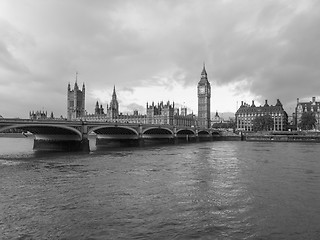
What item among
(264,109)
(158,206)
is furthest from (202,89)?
(158,206)

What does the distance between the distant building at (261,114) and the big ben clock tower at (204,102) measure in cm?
1837

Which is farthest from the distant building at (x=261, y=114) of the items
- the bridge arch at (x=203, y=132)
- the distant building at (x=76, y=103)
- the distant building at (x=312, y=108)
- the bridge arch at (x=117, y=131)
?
the bridge arch at (x=117, y=131)

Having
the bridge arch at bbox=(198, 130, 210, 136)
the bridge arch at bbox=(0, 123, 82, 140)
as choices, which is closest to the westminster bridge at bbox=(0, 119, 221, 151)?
the bridge arch at bbox=(0, 123, 82, 140)

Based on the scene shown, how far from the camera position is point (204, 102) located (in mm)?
174625

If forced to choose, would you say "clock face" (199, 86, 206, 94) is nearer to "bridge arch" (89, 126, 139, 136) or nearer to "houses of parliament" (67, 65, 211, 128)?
"houses of parliament" (67, 65, 211, 128)

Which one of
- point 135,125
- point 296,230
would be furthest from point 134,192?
point 135,125

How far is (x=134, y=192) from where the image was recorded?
1647 cm

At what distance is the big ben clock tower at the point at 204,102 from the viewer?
170087mm

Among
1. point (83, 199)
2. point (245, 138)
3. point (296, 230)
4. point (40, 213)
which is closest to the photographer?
point (296, 230)

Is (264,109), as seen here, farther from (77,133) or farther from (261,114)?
(77,133)

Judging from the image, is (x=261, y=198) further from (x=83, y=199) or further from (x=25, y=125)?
(x=25, y=125)

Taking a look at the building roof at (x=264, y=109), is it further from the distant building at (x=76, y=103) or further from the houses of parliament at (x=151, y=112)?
the distant building at (x=76, y=103)

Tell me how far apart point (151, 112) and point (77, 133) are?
107 m

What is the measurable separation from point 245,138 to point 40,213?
99.1m
